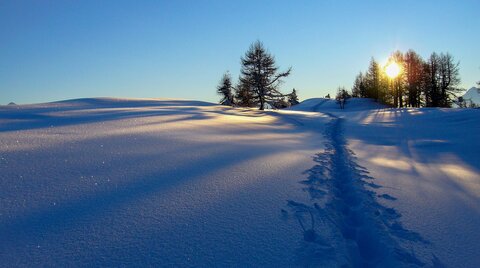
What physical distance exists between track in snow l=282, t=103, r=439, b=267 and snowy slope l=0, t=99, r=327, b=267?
8.2 inches

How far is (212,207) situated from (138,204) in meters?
0.90

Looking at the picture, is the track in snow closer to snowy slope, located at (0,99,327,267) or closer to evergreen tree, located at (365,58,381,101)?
snowy slope, located at (0,99,327,267)

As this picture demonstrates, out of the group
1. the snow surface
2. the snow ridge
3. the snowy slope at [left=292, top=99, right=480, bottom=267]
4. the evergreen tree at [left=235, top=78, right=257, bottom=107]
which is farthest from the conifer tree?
Answer: the snow ridge

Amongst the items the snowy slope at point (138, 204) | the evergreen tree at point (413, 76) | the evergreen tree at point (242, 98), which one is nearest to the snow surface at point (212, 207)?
the snowy slope at point (138, 204)

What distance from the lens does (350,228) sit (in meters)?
4.01

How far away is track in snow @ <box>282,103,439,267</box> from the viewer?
3.22 meters

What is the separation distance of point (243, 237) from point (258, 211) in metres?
0.71

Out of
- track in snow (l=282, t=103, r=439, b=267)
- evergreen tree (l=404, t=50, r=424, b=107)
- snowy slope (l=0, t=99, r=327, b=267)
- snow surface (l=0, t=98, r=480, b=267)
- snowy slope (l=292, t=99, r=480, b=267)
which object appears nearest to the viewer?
snowy slope (l=0, t=99, r=327, b=267)

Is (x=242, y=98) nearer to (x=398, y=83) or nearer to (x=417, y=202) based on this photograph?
(x=398, y=83)

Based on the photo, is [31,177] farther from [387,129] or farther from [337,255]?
[387,129]

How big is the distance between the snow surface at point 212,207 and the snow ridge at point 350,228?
0.06 feet

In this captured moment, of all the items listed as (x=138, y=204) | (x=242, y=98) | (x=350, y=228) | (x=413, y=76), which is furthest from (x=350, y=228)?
(x=413, y=76)

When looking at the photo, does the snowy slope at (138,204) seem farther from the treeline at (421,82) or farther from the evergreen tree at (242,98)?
the treeline at (421,82)

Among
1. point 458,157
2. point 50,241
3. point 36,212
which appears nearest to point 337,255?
point 50,241
